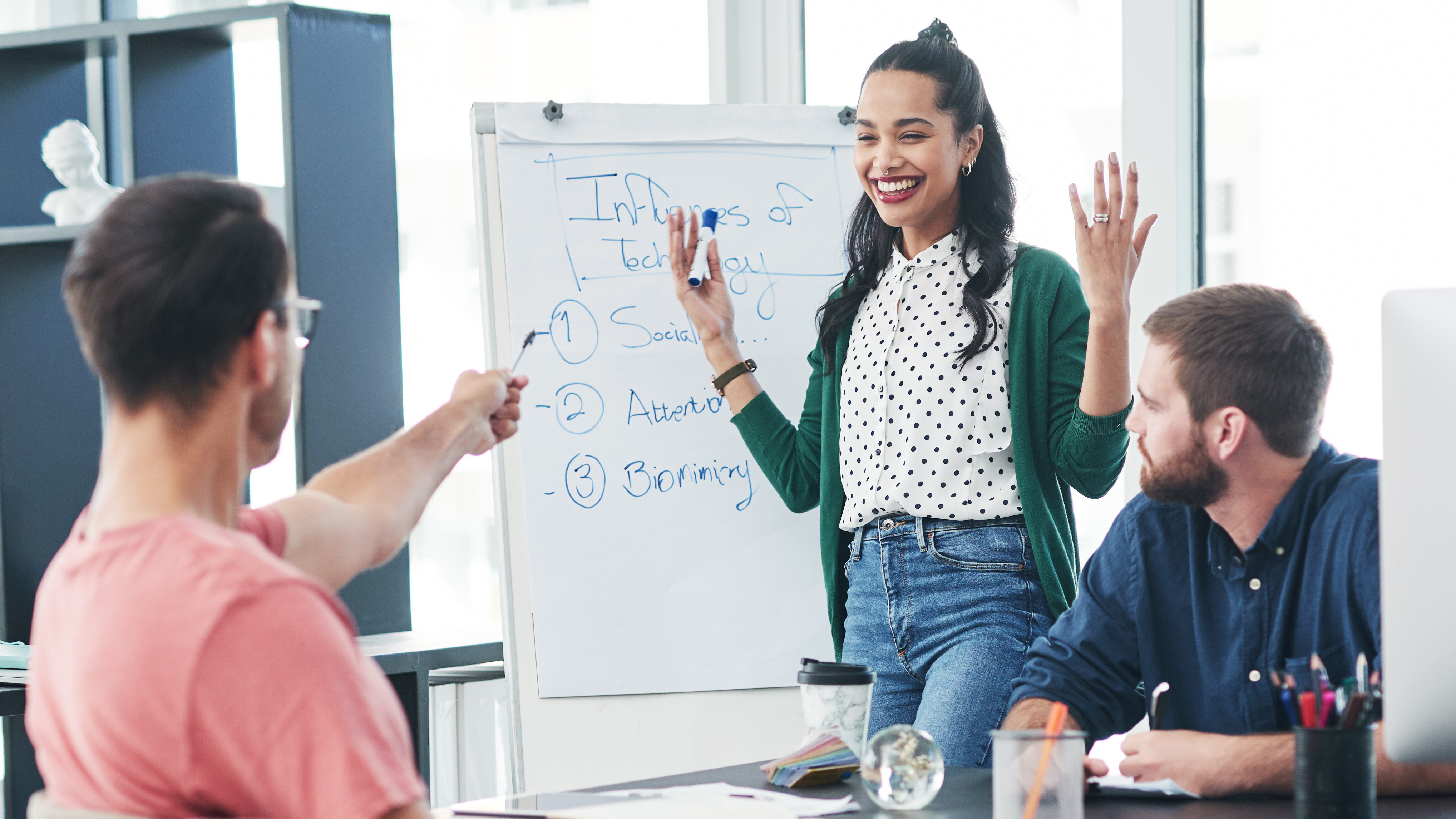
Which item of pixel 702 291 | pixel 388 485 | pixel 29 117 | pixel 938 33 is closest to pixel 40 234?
pixel 29 117

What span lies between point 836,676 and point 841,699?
0.09ft

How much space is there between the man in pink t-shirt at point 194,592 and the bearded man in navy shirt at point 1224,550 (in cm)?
97

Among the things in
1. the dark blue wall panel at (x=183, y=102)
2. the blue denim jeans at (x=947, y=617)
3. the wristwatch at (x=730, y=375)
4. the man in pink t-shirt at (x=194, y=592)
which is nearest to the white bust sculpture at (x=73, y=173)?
the dark blue wall panel at (x=183, y=102)

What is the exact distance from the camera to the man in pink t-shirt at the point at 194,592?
0.78 m

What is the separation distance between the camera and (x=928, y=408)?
199 cm

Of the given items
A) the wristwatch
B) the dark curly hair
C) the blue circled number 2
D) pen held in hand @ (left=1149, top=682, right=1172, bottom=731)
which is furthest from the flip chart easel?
pen held in hand @ (left=1149, top=682, right=1172, bottom=731)

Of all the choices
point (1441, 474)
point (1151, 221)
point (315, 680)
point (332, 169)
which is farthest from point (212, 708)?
point (332, 169)

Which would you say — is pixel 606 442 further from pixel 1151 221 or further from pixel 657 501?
pixel 1151 221

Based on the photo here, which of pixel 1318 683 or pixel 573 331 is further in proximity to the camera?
pixel 573 331

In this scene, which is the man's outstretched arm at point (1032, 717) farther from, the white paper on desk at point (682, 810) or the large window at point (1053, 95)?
the large window at point (1053, 95)

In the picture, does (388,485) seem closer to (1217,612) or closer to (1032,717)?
(1032,717)

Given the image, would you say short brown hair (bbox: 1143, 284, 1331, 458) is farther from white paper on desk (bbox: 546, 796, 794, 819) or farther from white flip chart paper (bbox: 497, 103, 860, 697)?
white flip chart paper (bbox: 497, 103, 860, 697)

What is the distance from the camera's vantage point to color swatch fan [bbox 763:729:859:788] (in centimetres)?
132

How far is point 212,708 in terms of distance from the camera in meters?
0.77
